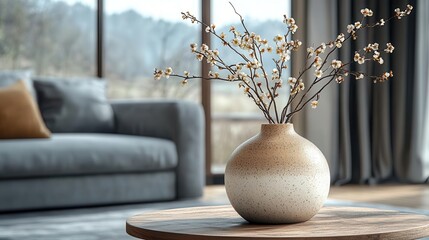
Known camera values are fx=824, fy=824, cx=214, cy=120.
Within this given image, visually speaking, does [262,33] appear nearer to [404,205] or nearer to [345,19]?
[345,19]

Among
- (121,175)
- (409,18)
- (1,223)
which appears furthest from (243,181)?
(409,18)

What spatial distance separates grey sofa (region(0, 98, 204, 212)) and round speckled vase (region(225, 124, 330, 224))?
2.19 meters

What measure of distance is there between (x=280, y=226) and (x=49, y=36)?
3.64 metres

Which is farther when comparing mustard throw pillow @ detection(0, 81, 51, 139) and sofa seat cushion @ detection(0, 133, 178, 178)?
mustard throw pillow @ detection(0, 81, 51, 139)

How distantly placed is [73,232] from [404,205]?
78.5 inches

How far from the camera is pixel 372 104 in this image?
→ 604 centimetres

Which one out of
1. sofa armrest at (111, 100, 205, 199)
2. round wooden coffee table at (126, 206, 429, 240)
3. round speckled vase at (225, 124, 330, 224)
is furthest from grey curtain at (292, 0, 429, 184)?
round speckled vase at (225, 124, 330, 224)

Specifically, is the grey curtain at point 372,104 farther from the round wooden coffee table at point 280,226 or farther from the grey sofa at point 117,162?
the round wooden coffee table at point 280,226

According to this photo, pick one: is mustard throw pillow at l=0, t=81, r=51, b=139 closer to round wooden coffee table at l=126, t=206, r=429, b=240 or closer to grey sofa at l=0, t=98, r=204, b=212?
grey sofa at l=0, t=98, r=204, b=212

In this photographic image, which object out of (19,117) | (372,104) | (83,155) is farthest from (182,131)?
(372,104)

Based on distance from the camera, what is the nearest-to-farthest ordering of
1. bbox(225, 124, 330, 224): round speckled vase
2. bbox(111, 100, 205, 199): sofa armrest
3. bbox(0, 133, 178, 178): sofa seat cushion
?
bbox(225, 124, 330, 224): round speckled vase, bbox(0, 133, 178, 178): sofa seat cushion, bbox(111, 100, 205, 199): sofa armrest

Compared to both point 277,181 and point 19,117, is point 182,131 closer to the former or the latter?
point 19,117

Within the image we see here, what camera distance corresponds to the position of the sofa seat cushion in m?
4.11

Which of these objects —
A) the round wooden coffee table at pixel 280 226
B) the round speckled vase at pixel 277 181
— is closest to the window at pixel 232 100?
the round wooden coffee table at pixel 280 226
